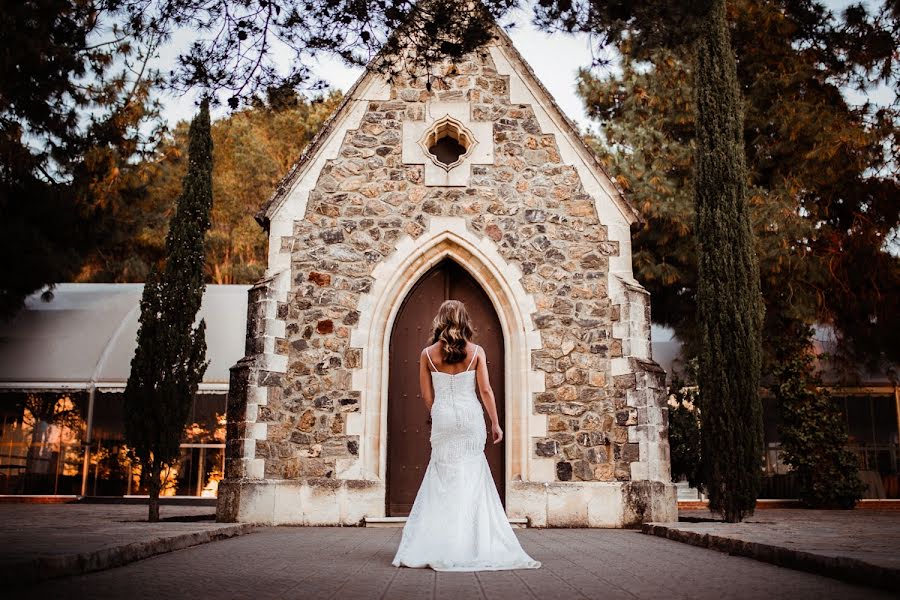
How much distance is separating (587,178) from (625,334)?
7.01ft

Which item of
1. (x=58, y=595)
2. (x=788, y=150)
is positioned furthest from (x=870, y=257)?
(x=58, y=595)

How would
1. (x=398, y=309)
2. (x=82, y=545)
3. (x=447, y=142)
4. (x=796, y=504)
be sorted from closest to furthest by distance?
(x=82, y=545) → (x=398, y=309) → (x=447, y=142) → (x=796, y=504)

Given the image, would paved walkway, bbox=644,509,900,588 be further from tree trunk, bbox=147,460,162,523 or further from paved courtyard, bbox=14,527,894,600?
tree trunk, bbox=147,460,162,523

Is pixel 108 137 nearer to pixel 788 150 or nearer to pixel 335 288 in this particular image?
pixel 335 288

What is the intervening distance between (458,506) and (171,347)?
523 centimetres

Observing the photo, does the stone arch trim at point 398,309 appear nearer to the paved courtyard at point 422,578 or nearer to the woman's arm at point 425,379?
the paved courtyard at point 422,578

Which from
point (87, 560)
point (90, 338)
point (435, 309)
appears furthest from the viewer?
point (90, 338)

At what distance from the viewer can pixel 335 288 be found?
10.6m

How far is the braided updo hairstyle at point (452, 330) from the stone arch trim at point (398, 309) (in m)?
4.11

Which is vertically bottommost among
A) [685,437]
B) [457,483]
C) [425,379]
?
[457,483]

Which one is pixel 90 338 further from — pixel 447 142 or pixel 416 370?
pixel 447 142

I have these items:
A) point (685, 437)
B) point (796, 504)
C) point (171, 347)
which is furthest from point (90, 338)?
point (796, 504)

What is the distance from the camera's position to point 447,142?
37.6 ft

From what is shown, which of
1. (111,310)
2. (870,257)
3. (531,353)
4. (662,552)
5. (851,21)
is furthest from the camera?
(111,310)
